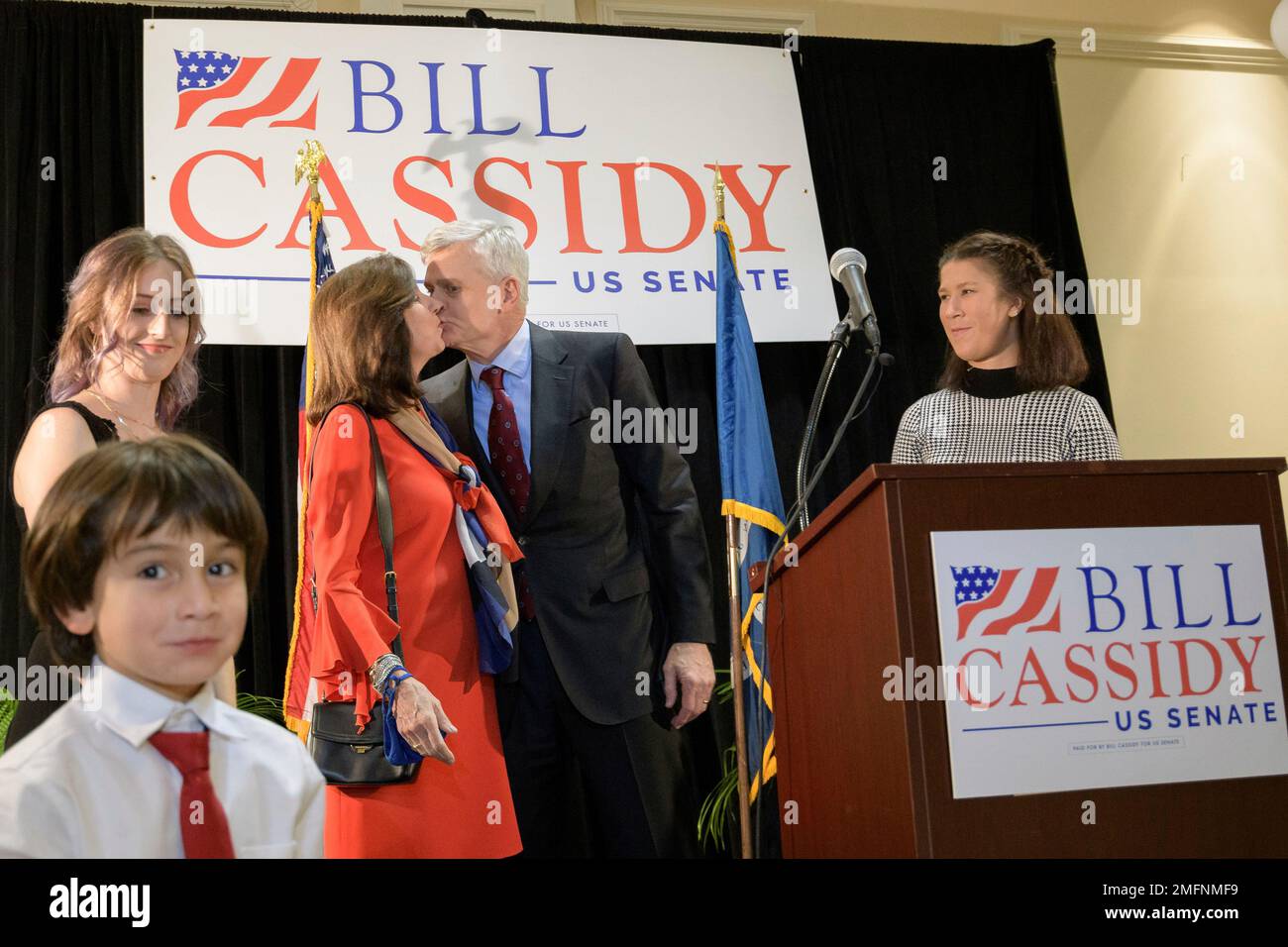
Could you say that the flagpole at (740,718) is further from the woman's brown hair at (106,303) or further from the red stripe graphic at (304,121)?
the red stripe graphic at (304,121)

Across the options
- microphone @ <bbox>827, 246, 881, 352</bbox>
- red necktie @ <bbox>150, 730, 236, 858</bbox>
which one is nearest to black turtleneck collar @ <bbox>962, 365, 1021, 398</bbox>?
microphone @ <bbox>827, 246, 881, 352</bbox>

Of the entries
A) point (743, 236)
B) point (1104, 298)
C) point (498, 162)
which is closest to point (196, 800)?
point (498, 162)

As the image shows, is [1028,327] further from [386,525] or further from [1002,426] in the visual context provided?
[386,525]

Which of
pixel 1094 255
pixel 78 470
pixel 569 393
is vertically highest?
pixel 1094 255

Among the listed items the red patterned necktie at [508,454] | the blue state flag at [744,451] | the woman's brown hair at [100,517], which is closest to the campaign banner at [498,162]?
the blue state flag at [744,451]

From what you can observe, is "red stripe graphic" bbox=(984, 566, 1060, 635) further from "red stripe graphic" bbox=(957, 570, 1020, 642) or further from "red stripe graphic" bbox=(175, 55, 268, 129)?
"red stripe graphic" bbox=(175, 55, 268, 129)

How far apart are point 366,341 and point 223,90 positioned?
1.62 m

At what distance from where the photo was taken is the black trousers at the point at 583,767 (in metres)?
3.10

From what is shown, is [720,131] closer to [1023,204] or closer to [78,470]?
[1023,204]

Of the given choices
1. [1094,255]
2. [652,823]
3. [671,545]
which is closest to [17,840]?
[652,823]

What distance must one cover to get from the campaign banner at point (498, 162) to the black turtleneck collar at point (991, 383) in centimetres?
110

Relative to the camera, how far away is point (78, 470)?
1864 millimetres

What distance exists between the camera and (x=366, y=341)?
2.98 m

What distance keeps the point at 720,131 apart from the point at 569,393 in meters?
1.49
